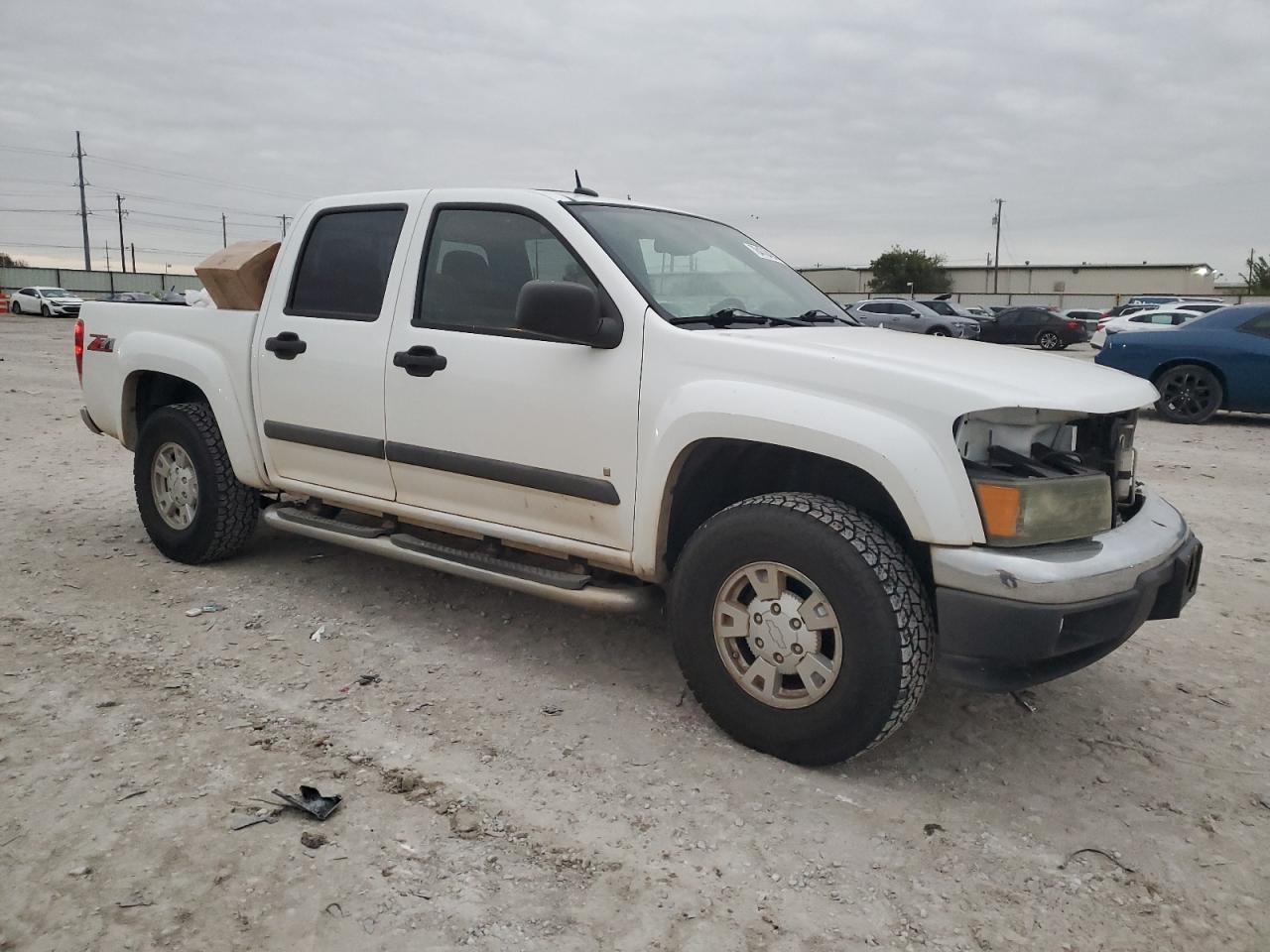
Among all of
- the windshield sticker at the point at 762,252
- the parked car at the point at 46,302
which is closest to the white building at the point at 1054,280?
the parked car at the point at 46,302

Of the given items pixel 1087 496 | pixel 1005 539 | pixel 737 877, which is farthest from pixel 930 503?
pixel 737 877

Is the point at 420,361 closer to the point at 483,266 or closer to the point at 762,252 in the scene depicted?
the point at 483,266

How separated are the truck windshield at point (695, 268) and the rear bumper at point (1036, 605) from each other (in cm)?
135

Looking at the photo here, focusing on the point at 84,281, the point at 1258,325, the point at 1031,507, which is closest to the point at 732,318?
the point at 1031,507

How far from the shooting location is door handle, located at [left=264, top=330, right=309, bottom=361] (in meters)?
4.25

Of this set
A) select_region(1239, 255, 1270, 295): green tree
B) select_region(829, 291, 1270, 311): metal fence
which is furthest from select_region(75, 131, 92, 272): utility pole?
select_region(1239, 255, 1270, 295): green tree

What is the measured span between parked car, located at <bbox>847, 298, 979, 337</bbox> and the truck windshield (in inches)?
959

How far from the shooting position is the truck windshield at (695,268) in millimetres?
3512

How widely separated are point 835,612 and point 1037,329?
29.4 m

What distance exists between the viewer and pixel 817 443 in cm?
287

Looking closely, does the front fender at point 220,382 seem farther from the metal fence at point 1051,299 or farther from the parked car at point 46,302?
the metal fence at point 1051,299

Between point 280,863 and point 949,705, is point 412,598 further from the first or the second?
point 949,705

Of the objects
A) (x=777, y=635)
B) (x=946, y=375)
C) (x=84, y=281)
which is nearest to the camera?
(x=946, y=375)

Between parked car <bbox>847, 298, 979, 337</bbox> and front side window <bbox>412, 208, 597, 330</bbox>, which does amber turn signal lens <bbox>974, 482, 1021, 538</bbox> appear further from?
parked car <bbox>847, 298, 979, 337</bbox>
